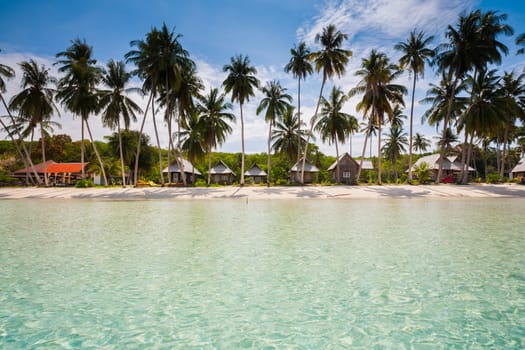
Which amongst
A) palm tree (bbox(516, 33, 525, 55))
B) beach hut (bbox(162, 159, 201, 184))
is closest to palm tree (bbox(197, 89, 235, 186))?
beach hut (bbox(162, 159, 201, 184))

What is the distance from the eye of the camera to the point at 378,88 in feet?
90.2

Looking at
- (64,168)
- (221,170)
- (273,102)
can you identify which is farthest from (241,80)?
(64,168)

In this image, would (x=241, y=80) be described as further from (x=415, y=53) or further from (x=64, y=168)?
(x=64, y=168)

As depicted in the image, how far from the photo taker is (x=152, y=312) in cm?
343

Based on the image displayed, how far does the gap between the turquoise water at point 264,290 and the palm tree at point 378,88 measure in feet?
71.9

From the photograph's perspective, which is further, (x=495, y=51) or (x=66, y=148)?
(x=66, y=148)

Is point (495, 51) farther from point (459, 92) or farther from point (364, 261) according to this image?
point (364, 261)

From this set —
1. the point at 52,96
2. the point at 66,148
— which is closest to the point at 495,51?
the point at 52,96

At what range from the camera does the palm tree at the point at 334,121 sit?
3106cm

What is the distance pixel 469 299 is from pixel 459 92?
3295cm

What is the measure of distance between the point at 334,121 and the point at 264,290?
95.7 ft

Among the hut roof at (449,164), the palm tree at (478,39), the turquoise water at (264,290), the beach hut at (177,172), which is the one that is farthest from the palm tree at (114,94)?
the hut roof at (449,164)

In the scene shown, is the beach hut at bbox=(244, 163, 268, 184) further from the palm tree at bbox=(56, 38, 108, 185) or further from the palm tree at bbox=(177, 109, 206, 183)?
the palm tree at bbox=(56, 38, 108, 185)

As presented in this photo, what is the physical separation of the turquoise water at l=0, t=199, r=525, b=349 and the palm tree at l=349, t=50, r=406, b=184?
21.9m
